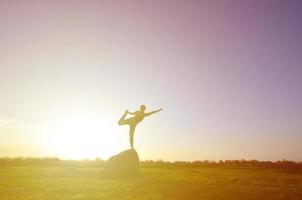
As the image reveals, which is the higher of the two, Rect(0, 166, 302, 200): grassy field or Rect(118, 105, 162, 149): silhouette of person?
Rect(118, 105, 162, 149): silhouette of person

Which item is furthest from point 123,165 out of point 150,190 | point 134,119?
point 150,190

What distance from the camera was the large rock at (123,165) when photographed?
934 inches

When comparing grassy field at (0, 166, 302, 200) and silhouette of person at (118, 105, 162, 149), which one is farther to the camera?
silhouette of person at (118, 105, 162, 149)

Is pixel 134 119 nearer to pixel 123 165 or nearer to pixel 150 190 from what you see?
pixel 123 165

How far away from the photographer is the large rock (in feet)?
77.8

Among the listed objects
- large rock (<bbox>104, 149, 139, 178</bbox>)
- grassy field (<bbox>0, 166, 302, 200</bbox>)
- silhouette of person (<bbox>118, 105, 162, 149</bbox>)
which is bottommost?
grassy field (<bbox>0, 166, 302, 200</bbox>)

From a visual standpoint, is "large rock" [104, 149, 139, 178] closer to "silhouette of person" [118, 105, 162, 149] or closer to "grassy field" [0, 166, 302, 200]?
"silhouette of person" [118, 105, 162, 149]

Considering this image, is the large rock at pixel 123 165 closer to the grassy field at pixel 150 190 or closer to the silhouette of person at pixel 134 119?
the silhouette of person at pixel 134 119

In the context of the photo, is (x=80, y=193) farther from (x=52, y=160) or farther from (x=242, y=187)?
(x=52, y=160)

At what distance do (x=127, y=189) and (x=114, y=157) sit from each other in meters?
7.42

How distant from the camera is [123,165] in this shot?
2394 centimetres

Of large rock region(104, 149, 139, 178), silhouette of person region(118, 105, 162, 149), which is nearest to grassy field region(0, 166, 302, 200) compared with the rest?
large rock region(104, 149, 139, 178)

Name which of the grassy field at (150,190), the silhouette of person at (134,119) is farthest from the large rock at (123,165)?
the grassy field at (150,190)

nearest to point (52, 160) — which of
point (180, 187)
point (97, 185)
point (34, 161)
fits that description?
point (34, 161)
